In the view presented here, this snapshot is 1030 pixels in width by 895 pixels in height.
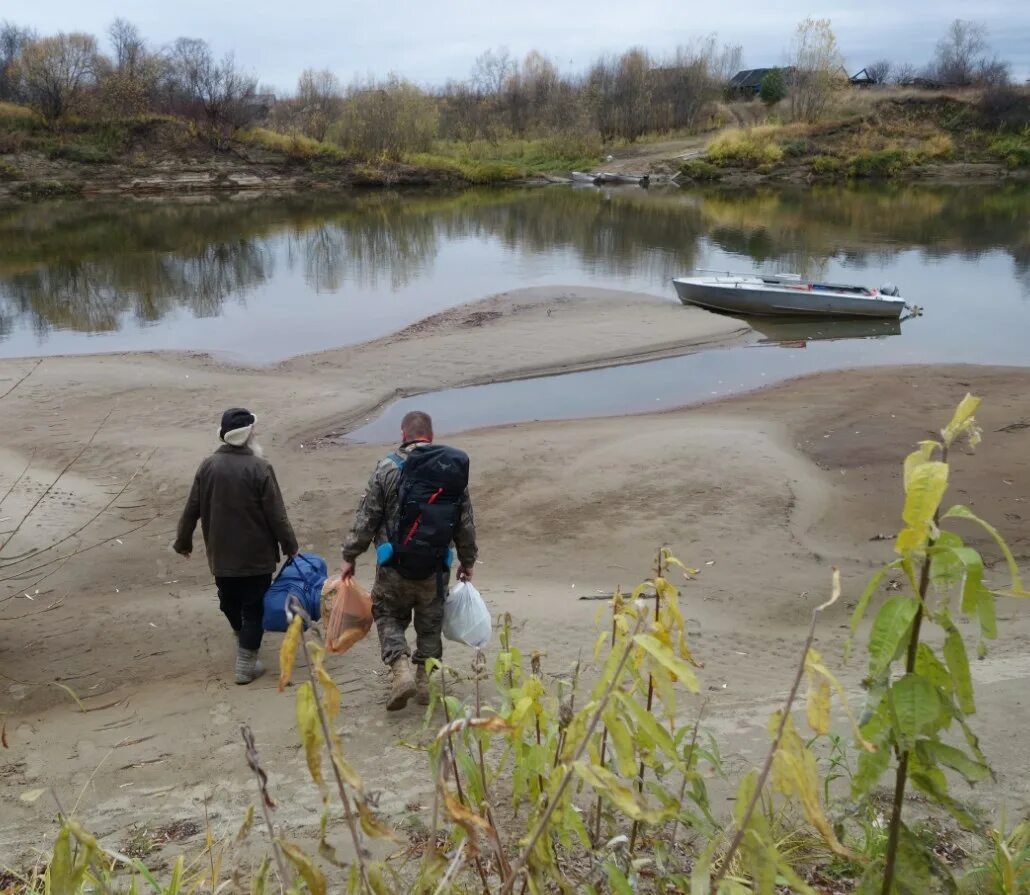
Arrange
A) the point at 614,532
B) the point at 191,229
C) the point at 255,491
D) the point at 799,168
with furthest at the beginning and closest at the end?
1. the point at 799,168
2. the point at 191,229
3. the point at 614,532
4. the point at 255,491

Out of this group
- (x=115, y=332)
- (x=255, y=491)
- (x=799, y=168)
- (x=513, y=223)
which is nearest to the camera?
(x=255, y=491)

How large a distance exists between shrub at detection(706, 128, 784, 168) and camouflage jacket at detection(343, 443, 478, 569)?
5095 centimetres

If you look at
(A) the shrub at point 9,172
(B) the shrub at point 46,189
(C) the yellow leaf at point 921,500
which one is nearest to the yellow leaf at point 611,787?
(C) the yellow leaf at point 921,500

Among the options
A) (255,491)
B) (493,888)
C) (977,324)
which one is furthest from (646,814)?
(977,324)

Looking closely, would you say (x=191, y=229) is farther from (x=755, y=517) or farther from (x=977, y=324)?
(x=755, y=517)

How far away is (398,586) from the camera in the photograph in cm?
487

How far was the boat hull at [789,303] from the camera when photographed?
62.2ft

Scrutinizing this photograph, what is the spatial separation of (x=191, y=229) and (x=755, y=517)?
27.9 m

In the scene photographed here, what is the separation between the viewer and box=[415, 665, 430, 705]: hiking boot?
4.92m

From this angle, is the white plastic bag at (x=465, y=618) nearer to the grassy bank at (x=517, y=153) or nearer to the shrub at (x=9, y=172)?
the grassy bank at (x=517, y=153)

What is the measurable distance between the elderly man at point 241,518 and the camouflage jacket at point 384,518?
2.02ft

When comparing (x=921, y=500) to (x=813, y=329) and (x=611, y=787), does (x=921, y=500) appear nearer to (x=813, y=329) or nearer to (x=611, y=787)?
(x=611, y=787)

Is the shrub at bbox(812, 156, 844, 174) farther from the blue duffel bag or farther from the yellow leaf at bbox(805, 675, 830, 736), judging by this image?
the yellow leaf at bbox(805, 675, 830, 736)

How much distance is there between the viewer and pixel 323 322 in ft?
62.6
